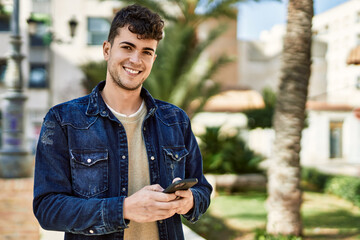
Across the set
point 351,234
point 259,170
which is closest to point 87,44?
point 259,170

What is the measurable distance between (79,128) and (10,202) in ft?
18.7

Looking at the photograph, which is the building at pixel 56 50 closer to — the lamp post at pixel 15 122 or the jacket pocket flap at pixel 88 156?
the lamp post at pixel 15 122

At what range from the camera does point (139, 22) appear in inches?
68.4

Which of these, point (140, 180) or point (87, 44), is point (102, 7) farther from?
point (140, 180)

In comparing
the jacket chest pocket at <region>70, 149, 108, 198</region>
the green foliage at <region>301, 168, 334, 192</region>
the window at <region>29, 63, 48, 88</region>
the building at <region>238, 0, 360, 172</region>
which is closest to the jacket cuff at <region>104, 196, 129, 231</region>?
the jacket chest pocket at <region>70, 149, 108, 198</region>

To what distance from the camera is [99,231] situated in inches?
61.6

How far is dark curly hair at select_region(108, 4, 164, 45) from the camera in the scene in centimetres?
173

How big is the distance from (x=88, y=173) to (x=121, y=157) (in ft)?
0.51

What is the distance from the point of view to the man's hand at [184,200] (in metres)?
1.55

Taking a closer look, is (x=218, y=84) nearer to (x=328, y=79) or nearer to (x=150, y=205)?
(x=150, y=205)

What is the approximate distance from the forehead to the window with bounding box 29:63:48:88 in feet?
80.0

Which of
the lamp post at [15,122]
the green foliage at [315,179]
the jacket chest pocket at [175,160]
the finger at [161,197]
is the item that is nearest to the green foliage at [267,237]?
the jacket chest pocket at [175,160]

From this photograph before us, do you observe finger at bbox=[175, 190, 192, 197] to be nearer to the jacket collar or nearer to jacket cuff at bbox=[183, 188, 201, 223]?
jacket cuff at bbox=[183, 188, 201, 223]

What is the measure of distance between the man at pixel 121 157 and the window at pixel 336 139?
85.0ft
